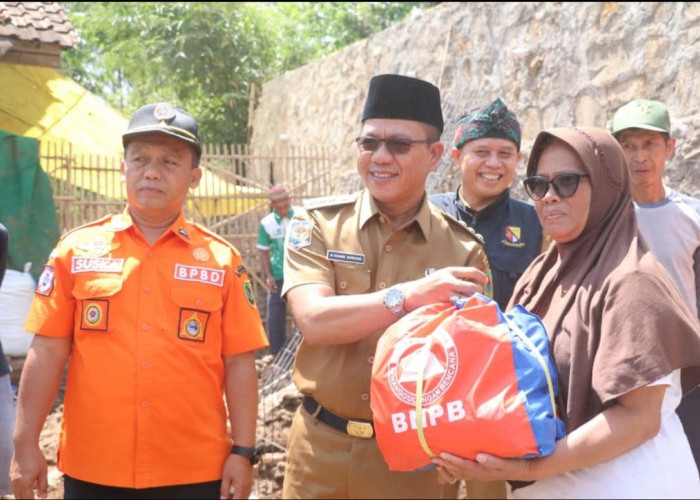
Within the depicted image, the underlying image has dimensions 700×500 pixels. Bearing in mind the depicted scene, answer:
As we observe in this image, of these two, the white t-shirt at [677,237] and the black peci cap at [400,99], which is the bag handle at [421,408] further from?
the white t-shirt at [677,237]

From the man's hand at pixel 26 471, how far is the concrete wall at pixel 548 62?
3.76 m

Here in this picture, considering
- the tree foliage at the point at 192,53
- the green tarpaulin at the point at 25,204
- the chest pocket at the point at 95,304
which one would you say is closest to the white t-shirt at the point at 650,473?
the chest pocket at the point at 95,304

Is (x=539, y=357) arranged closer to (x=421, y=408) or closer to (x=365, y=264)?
(x=421, y=408)

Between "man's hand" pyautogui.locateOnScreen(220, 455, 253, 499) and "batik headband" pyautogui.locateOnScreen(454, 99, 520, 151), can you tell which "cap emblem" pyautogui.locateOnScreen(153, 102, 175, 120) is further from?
"batik headband" pyautogui.locateOnScreen(454, 99, 520, 151)

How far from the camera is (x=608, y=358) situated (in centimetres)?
176

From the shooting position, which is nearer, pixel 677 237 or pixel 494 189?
pixel 677 237

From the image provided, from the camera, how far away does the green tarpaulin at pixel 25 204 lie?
6.60 meters

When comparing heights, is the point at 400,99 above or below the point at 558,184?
above

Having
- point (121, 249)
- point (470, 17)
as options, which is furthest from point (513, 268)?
point (470, 17)

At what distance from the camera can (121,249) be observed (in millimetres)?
2592

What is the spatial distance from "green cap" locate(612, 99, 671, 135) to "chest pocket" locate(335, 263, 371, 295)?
146cm

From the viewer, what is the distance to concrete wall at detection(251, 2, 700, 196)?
16.2 feet

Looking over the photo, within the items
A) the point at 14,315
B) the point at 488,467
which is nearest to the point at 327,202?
the point at 488,467

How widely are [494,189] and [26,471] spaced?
7.02 feet
